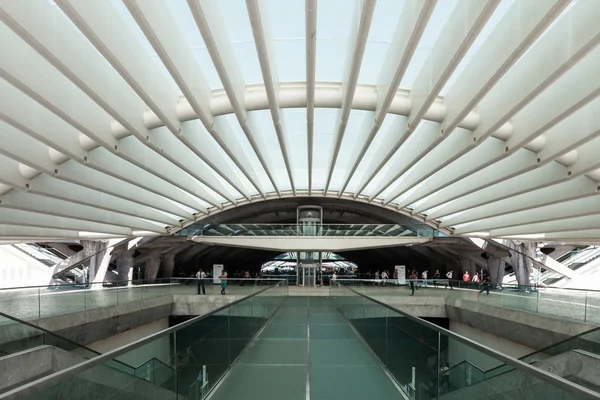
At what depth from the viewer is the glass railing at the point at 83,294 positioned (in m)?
12.1

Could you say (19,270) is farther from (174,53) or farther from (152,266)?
(174,53)

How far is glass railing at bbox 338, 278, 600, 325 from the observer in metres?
13.3

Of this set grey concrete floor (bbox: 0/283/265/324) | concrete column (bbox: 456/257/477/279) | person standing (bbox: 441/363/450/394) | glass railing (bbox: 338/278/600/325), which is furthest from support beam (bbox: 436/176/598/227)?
grey concrete floor (bbox: 0/283/265/324)

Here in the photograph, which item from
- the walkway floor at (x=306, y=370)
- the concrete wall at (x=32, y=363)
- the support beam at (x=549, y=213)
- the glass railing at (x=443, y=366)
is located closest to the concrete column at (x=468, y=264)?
the support beam at (x=549, y=213)

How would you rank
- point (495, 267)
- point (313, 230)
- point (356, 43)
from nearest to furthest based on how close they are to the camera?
point (356, 43), point (313, 230), point (495, 267)

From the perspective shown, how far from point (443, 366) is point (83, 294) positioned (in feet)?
46.2

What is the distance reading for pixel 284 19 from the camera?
26.3 ft

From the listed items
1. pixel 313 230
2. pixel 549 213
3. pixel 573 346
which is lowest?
pixel 573 346

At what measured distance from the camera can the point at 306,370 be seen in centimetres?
566

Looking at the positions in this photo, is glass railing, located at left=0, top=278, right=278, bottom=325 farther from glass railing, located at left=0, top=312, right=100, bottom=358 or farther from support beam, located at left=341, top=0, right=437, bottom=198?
support beam, located at left=341, top=0, right=437, bottom=198

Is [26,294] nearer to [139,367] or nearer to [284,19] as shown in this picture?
[284,19]

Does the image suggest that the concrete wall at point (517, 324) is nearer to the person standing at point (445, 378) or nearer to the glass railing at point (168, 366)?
the glass railing at point (168, 366)

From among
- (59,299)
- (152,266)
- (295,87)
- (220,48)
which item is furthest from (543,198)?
(152,266)

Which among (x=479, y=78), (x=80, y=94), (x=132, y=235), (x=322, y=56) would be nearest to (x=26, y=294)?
(x=80, y=94)
